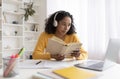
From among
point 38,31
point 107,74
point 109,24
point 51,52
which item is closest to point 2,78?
point 107,74

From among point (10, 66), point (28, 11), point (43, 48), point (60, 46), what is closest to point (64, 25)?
point (43, 48)

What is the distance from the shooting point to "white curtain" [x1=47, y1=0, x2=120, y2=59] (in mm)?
2969

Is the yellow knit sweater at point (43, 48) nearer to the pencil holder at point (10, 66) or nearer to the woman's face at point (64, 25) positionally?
the woman's face at point (64, 25)

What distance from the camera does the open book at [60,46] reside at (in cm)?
144

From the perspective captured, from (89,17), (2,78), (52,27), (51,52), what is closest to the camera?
(2,78)

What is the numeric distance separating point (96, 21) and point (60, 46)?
185cm

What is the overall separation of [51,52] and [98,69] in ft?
1.95

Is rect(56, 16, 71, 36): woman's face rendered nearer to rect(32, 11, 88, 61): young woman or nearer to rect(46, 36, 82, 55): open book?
rect(32, 11, 88, 61): young woman

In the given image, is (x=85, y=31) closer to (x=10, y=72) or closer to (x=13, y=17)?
(x=13, y=17)

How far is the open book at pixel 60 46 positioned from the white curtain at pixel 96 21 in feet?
5.32

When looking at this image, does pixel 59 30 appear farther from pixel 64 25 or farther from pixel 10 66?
pixel 10 66

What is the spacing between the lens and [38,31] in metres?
4.06

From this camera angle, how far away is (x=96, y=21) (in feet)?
10.4

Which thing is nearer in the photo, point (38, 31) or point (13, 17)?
point (13, 17)
